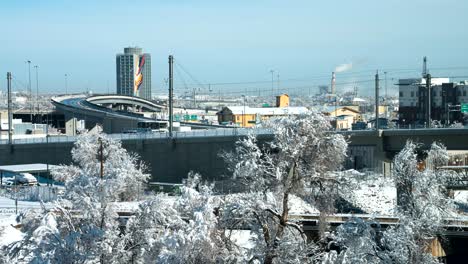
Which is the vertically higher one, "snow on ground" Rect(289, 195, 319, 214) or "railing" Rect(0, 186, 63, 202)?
"snow on ground" Rect(289, 195, 319, 214)

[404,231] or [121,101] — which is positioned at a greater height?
[121,101]

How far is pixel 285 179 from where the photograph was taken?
35.6 feet

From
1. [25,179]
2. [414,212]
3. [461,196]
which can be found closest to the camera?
[414,212]

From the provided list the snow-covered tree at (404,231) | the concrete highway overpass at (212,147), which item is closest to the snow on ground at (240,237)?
the snow-covered tree at (404,231)

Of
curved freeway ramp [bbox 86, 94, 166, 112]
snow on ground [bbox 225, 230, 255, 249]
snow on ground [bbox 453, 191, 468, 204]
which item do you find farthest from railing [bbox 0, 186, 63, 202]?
curved freeway ramp [bbox 86, 94, 166, 112]

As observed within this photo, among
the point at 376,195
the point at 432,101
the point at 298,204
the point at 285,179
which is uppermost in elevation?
the point at 432,101

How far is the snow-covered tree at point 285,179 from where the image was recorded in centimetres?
1041

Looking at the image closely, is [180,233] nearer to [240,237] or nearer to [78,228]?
[78,228]

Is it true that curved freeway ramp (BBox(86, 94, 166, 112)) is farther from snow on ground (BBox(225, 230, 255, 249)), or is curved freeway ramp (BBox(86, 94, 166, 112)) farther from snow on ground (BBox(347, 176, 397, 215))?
snow on ground (BBox(225, 230, 255, 249))

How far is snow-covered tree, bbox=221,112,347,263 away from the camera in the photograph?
34.2ft

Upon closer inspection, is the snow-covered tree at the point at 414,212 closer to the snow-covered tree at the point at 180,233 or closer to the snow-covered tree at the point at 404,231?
the snow-covered tree at the point at 404,231

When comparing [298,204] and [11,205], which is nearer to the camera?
[298,204]

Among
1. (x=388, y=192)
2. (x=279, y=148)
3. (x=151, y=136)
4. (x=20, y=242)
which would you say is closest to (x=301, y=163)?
(x=279, y=148)

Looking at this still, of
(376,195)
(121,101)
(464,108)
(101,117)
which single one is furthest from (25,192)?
(121,101)
